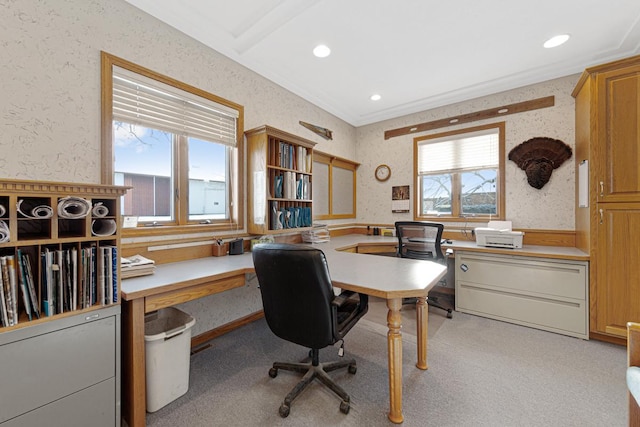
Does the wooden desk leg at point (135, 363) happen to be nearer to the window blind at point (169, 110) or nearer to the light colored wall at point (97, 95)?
the light colored wall at point (97, 95)

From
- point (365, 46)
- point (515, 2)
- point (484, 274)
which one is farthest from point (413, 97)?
point (484, 274)

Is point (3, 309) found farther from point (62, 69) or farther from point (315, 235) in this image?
point (315, 235)

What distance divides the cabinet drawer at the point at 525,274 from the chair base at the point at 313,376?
1.86 meters

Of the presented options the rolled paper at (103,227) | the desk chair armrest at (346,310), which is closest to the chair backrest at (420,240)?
the desk chair armrest at (346,310)

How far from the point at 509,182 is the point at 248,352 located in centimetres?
356

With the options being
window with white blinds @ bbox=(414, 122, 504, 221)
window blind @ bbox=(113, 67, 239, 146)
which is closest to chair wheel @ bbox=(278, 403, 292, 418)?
window blind @ bbox=(113, 67, 239, 146)

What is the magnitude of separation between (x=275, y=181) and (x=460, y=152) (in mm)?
2672

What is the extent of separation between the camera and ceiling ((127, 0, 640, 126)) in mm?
2012

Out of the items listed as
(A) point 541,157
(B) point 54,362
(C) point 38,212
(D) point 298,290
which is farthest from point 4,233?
(A) point 541,157

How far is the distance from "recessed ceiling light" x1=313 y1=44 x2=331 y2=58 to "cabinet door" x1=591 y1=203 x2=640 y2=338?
9.45 feet

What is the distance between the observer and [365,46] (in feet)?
8.21

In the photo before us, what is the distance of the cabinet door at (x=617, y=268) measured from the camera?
84.4 inches

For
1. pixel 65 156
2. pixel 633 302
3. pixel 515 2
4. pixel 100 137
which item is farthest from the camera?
pixel 633 302

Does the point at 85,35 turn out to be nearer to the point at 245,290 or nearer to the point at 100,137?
the point at 100,137
